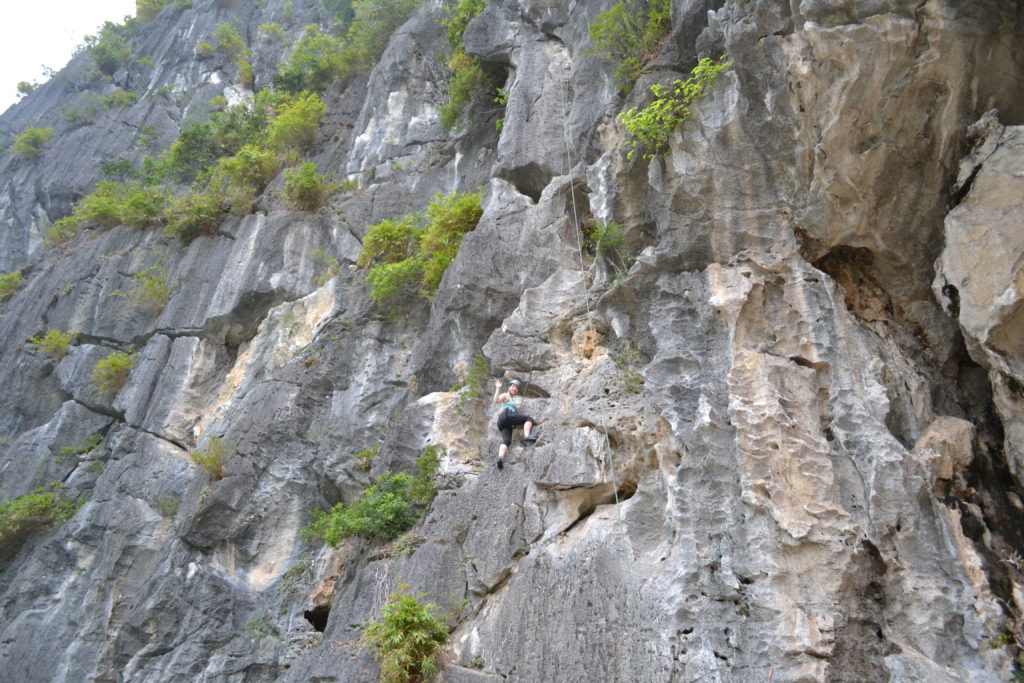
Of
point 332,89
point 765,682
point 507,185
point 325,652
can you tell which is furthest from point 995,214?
point 332,89

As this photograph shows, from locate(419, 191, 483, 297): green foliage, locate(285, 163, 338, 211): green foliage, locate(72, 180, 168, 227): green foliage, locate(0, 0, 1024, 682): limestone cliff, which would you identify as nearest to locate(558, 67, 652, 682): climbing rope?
locate(0, 0, 1024, 682): limestone cliff

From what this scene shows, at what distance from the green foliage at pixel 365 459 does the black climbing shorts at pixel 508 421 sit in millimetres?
2802

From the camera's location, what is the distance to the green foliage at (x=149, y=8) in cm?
2909

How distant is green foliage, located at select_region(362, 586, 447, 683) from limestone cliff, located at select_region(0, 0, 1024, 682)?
0.87 feet

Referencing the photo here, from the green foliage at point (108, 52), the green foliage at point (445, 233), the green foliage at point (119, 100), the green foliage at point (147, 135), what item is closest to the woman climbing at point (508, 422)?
the green foliage at point (445, 233)

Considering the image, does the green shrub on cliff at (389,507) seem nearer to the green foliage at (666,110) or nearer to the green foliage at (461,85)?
the green foliage at (666,110)

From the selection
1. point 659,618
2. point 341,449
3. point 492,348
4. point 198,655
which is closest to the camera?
point 659,618

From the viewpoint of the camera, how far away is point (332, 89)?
63.2 feet

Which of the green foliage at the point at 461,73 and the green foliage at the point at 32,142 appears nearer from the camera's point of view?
the green foliage at the point at 461,73

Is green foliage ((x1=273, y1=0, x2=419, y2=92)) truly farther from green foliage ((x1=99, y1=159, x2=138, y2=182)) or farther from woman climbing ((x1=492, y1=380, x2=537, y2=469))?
woman climbing ((x1=492, y1=380, x2=537, y2=469))

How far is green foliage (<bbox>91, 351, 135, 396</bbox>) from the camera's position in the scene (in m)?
14.8

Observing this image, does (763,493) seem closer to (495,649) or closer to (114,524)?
(495,649)

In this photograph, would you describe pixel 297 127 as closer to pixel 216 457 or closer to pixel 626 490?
pixel 216 457

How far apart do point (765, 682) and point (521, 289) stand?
586 cm
